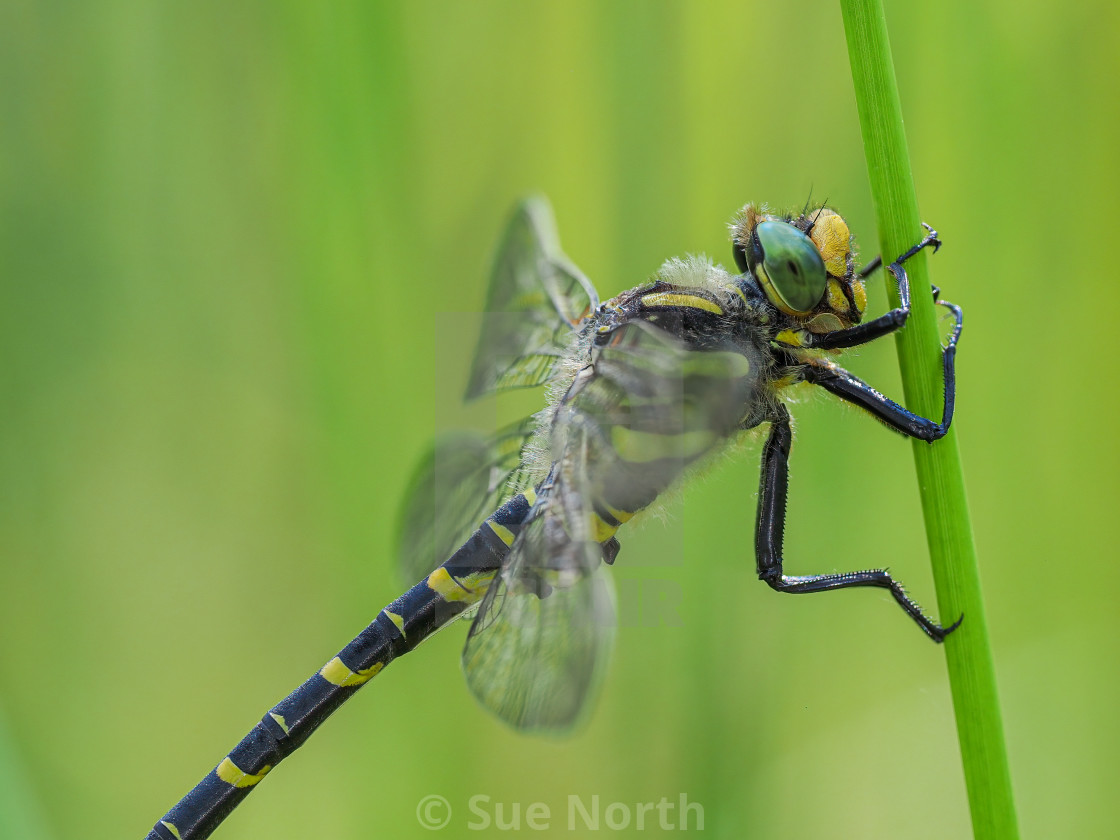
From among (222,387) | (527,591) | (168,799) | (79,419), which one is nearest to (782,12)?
(527,591)

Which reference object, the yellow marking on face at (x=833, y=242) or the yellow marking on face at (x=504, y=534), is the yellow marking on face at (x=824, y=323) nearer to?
the yellow marking on face at (x=833, y=242)

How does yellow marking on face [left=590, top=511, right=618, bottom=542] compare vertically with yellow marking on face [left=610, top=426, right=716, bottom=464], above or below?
below

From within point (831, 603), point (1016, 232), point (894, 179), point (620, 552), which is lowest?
point (831, 603)

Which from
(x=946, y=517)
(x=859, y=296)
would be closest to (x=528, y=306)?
(x=859, y=296)

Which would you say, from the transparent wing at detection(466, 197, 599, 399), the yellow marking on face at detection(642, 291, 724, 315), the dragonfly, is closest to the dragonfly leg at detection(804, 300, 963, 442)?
the dragonfly

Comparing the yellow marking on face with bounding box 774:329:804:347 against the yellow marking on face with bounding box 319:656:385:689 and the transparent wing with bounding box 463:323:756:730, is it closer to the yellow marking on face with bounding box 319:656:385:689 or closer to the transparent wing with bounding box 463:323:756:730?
the transparent wing with bounding box 463:323:756:730

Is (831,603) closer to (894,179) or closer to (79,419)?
(894,179)

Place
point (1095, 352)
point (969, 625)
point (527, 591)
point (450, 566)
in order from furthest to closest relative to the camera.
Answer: point (1095, 352) → point (450, 566) → point (527, 591) → point (969, 625)

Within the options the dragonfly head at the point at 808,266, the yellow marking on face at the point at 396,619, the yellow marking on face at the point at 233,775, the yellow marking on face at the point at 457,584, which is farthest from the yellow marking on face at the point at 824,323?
the yellow marking on face at the point at 233,775
